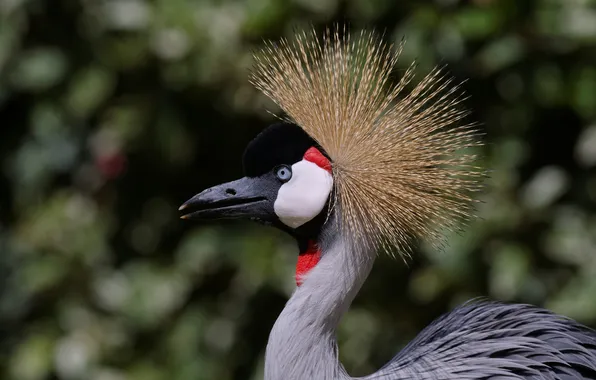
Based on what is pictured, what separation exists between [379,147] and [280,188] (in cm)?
15

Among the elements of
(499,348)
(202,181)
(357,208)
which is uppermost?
(357,208)

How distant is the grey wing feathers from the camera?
1352 mm

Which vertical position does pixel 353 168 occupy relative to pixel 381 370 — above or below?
above

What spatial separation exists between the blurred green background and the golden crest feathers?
1.75 feet

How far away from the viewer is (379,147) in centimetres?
142

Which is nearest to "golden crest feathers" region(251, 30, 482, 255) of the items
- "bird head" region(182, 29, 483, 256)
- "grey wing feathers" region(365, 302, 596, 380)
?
"bird head" region(182, 29, 483, 256)

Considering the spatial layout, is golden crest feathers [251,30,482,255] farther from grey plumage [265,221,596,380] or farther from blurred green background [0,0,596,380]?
blurred green background [0,0,596,380]

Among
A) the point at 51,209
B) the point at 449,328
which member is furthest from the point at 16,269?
the point at 449,328

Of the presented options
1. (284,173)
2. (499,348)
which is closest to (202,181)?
(284,173)

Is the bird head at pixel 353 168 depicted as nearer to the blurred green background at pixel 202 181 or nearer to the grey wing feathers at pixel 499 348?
the grey wing feathers at pixel 499 348

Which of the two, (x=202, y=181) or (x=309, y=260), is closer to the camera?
(x=309, y=260)

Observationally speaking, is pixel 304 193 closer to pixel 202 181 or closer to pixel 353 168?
pixel 353 168

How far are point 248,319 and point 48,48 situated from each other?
0.81 metres

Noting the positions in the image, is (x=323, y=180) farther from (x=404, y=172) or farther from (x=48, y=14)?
(x=48, y=14)
